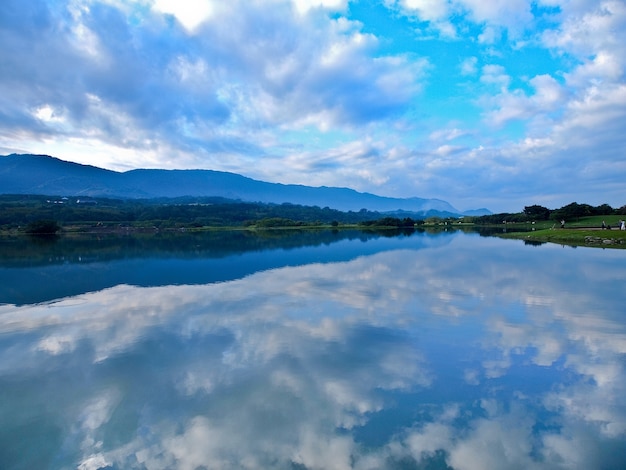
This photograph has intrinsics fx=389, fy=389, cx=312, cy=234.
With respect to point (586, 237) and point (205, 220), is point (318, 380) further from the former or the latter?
point (205, 220)

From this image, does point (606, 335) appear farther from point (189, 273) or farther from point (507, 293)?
point (189, 273)

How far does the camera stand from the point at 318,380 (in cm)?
977

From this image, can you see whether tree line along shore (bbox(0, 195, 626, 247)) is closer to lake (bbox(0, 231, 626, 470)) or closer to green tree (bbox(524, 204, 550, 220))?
green tree (bbox(524, 204, 550, 220))

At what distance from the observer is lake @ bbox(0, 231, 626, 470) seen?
6.97 meters

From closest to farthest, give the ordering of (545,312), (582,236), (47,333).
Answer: (47,333) < (545,312) < (582,236)

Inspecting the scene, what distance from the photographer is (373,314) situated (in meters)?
16.4

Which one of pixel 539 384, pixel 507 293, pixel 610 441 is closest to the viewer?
pixel 610 441

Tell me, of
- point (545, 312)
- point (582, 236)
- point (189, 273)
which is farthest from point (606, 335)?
point (582, 236)

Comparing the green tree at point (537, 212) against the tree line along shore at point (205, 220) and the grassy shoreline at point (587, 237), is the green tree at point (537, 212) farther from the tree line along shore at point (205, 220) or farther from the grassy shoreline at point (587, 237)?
the grassy shoreline at point (587, 237)

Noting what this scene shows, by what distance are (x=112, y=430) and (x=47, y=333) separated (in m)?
9.06

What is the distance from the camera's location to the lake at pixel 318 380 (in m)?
6.97

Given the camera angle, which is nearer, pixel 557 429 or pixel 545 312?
pixel 557 429

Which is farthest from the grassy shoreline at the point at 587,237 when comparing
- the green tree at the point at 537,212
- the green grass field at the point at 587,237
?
the green tree at the point at 537,212

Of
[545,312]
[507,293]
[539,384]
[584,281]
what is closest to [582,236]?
[584,281]
